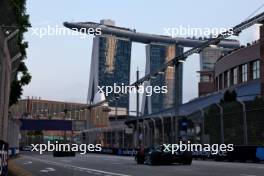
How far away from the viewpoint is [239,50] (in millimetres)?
84875

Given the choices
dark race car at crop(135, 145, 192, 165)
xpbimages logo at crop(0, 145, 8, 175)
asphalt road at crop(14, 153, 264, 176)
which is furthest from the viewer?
dark race car at crop(135, 145, 192, 165)

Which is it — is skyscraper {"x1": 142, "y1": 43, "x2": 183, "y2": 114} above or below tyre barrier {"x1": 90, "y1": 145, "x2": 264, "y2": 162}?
above

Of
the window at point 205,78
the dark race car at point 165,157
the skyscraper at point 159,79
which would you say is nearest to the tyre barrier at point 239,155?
the dark race car at point 165,157

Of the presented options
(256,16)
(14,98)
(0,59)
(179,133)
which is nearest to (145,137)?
(179,133)

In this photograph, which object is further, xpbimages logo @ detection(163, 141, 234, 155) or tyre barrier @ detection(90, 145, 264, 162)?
xpbimages logo @ detection(163, 141, 234, 155)

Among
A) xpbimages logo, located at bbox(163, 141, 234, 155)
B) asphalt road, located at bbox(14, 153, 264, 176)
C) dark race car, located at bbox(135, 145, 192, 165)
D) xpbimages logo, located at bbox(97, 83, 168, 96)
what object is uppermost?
xpbimages logo, located at bbox(97, 83, 168, 96)

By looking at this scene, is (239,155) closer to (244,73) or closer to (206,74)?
(244,73)

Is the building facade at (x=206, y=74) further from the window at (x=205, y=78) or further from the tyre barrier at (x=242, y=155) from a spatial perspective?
the tyre barrier at (x=242, y=155)

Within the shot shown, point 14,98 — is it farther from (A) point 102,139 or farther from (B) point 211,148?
(A) point 102,139

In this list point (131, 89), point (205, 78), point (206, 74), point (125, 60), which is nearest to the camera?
point (131, 89)

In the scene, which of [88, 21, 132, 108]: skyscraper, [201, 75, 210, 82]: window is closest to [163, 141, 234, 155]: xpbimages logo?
[88, 21, 132, 108]: skyscraper

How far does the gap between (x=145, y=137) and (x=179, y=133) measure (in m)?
16.0

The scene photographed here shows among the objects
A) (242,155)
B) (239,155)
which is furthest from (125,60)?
(242,155)

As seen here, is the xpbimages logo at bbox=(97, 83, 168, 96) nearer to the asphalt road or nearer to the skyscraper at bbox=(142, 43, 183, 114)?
the skyscraper at bbox=(142, 43, 183, 114)
